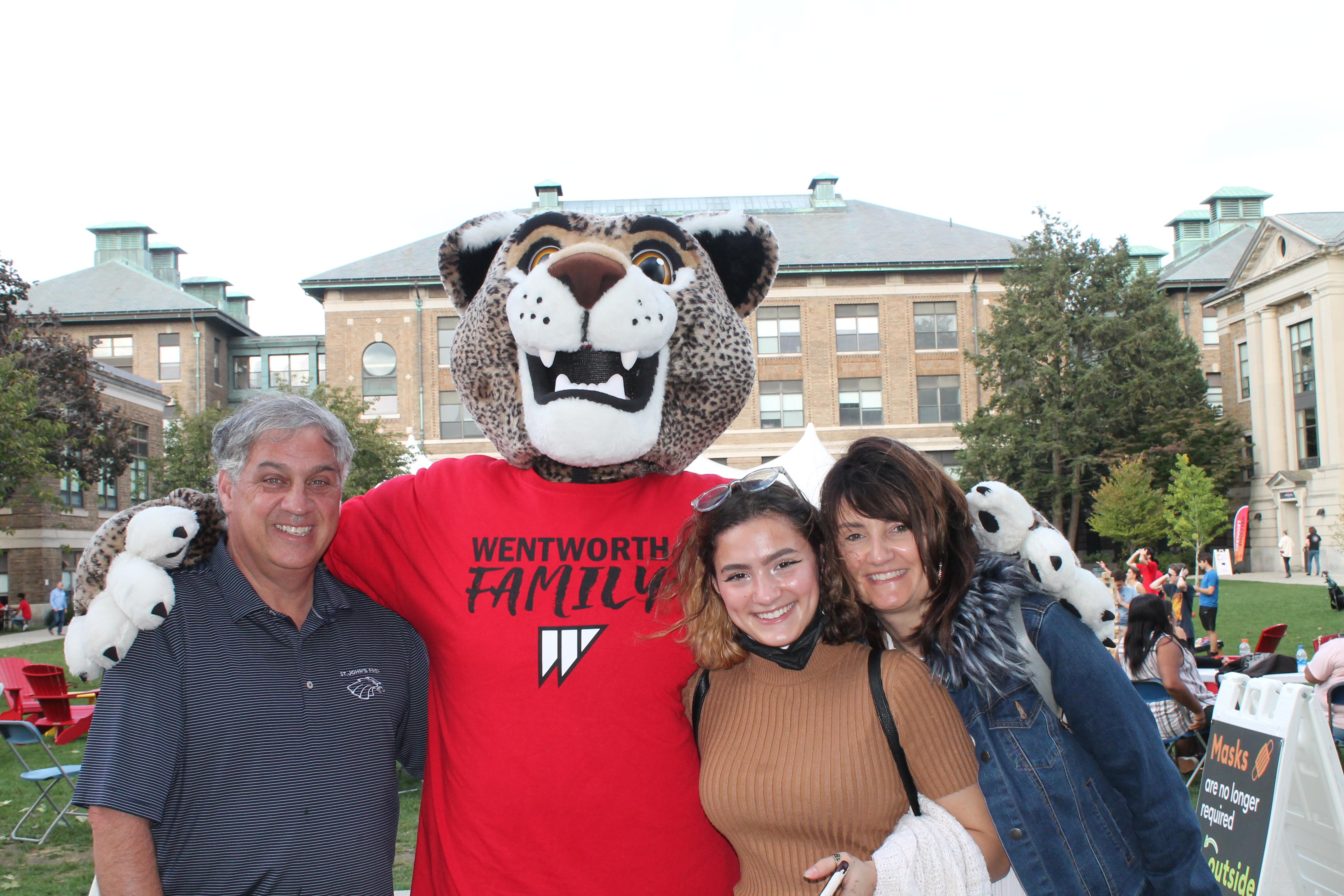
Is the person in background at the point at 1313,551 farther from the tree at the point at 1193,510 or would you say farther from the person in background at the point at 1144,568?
the person in background at the point at 1144,568

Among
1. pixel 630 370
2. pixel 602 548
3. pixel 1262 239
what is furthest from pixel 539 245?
pixel 1262 239

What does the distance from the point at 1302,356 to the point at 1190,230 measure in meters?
22.5

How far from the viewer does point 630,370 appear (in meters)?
2.59

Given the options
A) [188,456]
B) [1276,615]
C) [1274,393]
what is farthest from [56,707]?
[1274,393]

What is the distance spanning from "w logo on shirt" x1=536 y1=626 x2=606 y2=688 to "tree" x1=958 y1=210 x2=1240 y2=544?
30.4 meters

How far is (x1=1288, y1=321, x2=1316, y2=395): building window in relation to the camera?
32.1m

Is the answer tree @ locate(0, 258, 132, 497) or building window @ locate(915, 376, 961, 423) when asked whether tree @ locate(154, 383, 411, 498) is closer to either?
tree @ locate(0, 258, 132, 497)

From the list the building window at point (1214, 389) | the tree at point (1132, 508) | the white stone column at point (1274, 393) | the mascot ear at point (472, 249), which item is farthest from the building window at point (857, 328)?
the mascot ear at point (472, 249)

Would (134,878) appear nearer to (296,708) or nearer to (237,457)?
(296,708)

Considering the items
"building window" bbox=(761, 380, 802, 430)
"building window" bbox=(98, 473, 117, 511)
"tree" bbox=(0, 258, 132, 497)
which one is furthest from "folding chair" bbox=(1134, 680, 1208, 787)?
"building window" bbox=(98, 473, 117, 511)

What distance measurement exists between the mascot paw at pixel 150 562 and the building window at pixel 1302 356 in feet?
122

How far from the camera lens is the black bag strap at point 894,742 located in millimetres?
2072

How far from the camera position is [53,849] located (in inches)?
245

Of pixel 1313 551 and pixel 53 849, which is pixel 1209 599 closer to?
pixel 53 849
